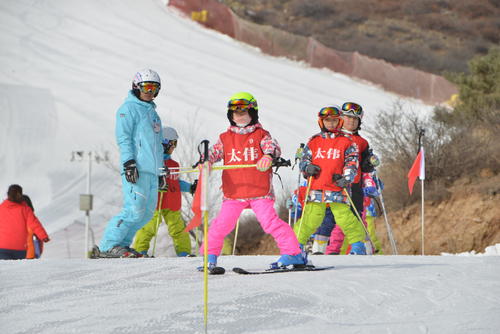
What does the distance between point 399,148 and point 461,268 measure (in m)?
14.0

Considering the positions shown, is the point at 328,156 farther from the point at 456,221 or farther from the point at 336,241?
the point at 456,221

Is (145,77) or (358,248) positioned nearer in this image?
(145,77)

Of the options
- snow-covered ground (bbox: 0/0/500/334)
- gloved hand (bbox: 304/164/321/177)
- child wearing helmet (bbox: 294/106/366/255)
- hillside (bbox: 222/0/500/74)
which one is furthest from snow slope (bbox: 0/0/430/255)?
gloved hand (bbox: 304/164/321/177)

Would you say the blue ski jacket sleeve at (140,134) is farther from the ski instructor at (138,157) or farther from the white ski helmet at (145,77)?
the white ski helmet at (145,77)

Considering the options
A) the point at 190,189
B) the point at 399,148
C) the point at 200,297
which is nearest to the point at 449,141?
the point at 399,148

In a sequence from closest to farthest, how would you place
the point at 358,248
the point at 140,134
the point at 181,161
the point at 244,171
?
the point at 244,171, the point at 140,134, the point at 358,248, the point at 181,161

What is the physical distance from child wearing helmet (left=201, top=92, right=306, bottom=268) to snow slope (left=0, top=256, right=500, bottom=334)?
34cm

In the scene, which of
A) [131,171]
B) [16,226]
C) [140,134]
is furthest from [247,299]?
[16,226]

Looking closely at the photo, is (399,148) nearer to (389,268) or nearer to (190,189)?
(190,189)

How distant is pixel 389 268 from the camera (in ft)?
24.4

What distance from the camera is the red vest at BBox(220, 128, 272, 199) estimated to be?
7023 mm

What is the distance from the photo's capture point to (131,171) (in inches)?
311

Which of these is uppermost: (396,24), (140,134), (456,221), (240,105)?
(396,24)

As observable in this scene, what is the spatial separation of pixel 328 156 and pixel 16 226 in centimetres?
370
